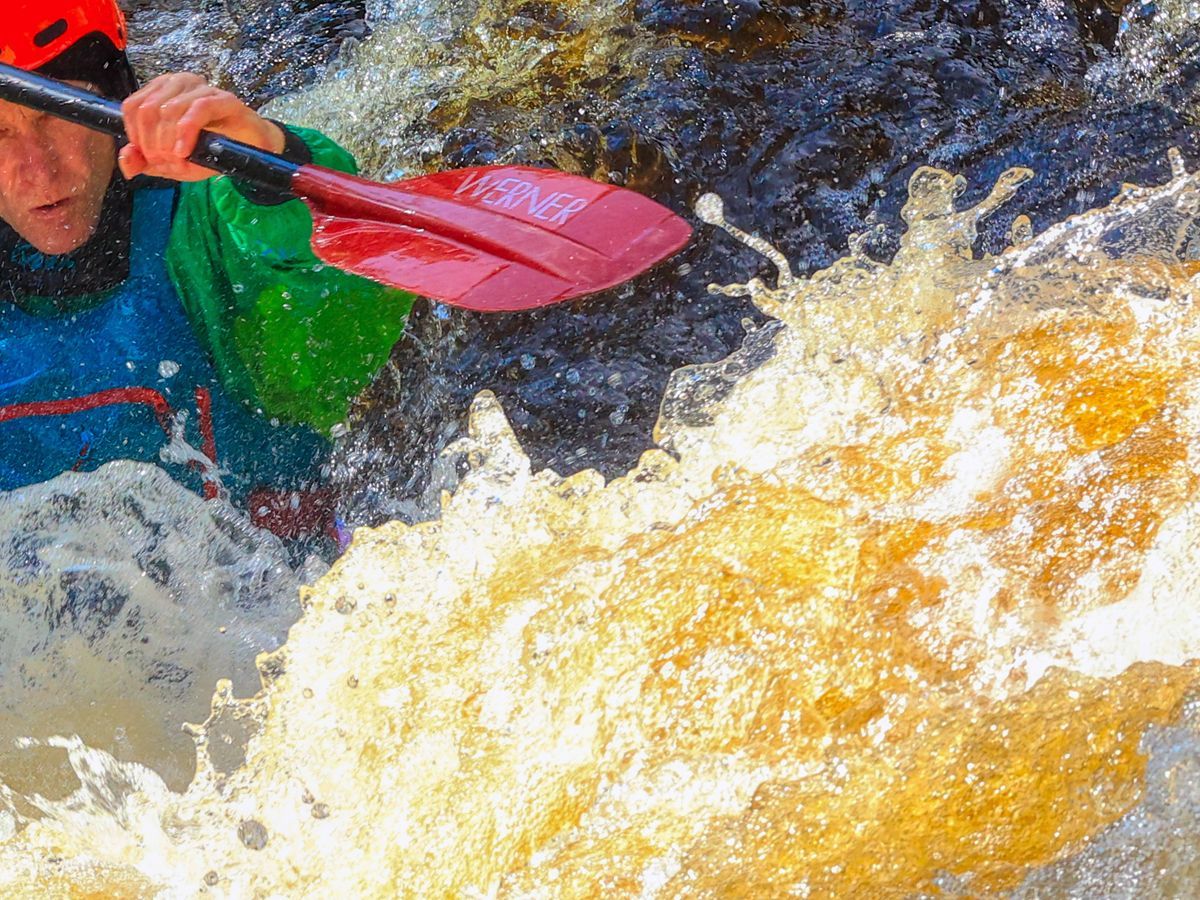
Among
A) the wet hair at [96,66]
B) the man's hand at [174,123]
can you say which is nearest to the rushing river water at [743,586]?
the man's hand at [174,123]

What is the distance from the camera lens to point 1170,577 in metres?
1.34

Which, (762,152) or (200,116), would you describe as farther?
(762,152)

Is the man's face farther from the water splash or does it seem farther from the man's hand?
the water splash

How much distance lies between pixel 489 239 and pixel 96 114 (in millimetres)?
505

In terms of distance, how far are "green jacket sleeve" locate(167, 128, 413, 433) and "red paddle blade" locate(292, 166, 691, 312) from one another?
0.17ft

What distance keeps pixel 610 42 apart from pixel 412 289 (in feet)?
2.82

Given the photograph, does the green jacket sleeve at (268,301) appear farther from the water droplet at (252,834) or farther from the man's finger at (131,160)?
the water droplet at (252,834)

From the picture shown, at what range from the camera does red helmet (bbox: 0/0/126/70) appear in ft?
5.30

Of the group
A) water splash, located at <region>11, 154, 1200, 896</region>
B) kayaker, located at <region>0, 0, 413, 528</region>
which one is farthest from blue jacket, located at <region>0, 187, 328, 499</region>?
water splash, located at <region>11, 154, 1200, 896</region>

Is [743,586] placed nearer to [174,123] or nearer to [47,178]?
[174,123]

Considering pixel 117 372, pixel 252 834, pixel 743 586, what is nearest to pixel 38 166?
pixel 117 372

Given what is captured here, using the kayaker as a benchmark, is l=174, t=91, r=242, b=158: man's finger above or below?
above

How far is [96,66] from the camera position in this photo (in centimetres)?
172

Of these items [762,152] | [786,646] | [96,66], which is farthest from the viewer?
[762,152]
